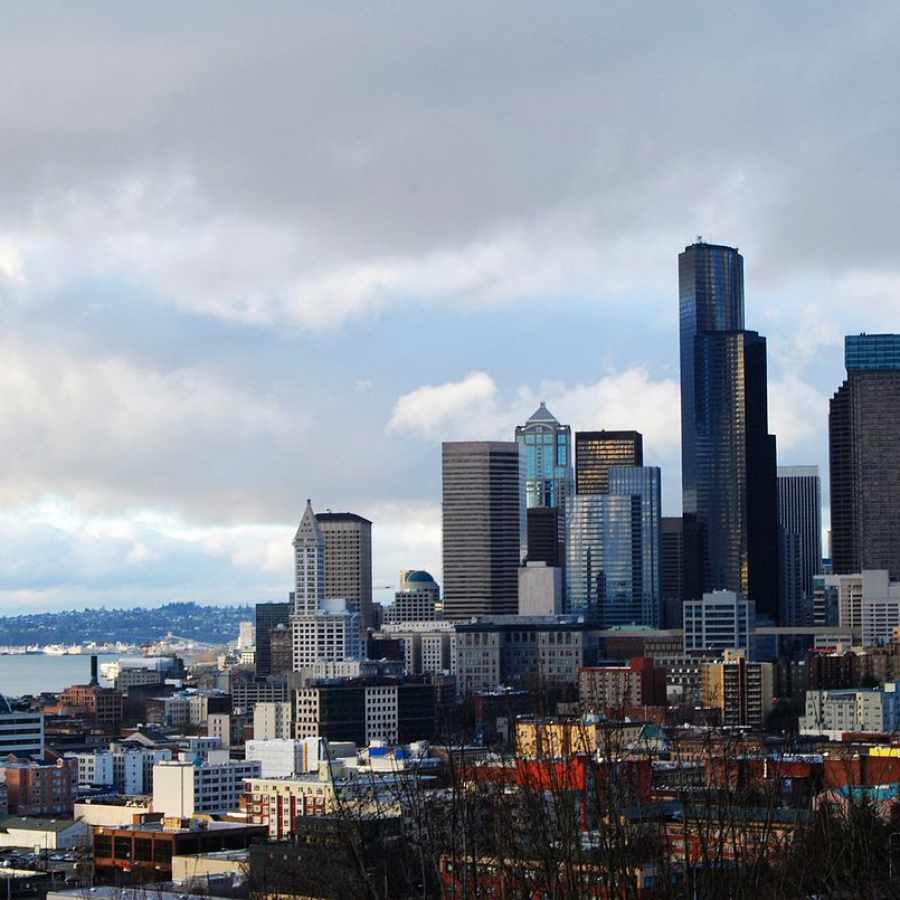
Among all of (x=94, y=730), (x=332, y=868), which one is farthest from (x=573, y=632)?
(x=332, y=868)

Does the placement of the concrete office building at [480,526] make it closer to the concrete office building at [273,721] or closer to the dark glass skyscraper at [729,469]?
the dark glass skyscraper at [729,469]

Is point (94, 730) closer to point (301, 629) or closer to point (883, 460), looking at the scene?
point (301, 629)

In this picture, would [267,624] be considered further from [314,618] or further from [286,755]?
[286,755]

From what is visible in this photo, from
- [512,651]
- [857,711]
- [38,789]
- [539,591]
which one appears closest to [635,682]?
[857,711]

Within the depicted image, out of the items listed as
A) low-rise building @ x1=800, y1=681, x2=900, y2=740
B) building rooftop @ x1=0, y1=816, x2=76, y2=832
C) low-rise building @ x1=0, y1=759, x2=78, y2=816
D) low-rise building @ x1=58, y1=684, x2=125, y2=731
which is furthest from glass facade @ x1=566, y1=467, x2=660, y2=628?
building rooftop @ x1=0, y1=816, x2=76, y2=832

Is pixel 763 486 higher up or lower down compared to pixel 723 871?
higher up

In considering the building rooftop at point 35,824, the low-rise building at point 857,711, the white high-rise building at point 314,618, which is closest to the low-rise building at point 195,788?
the building rooftop at point 35,824
